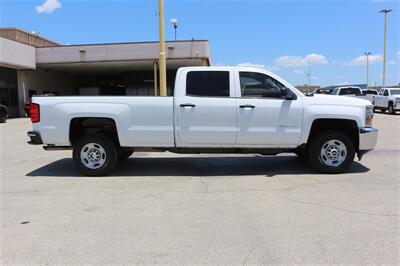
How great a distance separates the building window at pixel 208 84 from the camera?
793 centimetres

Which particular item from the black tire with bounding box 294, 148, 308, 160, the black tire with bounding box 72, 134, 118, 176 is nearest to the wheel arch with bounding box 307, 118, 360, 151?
the black tire with bounding box 294, 148, 308, 160

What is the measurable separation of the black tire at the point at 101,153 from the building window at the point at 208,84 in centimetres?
185

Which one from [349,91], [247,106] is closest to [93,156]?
[247,106]

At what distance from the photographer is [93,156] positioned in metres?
8.09

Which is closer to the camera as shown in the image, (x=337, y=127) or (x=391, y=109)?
(x=337, y=127)

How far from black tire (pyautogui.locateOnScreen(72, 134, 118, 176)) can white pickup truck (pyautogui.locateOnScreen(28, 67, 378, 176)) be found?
0.02 meters

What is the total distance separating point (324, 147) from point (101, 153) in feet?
14.2

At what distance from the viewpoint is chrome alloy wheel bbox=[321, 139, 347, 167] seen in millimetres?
8016

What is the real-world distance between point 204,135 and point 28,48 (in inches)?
986

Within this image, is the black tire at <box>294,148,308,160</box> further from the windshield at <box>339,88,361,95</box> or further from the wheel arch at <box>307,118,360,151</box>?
the windshield at <box>339,88,361,95</box>

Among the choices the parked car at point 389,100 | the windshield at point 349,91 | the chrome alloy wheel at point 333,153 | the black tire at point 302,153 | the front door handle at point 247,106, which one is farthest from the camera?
the windshield at point 349,91

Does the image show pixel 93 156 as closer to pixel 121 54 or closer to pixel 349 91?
pixel 121 54

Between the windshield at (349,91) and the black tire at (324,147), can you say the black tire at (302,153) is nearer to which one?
the black tire at (324,147)

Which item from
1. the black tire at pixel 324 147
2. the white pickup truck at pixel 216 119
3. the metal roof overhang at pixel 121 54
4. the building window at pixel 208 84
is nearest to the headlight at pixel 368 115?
the white pickup truck at pixel 216 119
